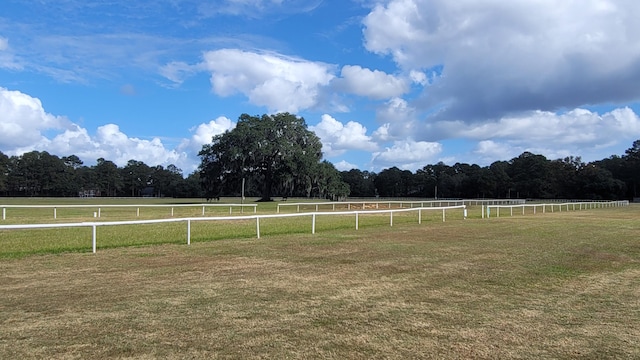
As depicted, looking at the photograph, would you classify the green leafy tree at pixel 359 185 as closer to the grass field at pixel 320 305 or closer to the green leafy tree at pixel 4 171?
the green leafy tree at pixel 4 171

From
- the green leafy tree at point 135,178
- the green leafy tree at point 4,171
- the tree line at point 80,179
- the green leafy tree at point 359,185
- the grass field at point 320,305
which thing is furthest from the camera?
the green leafy tree at point 135,178

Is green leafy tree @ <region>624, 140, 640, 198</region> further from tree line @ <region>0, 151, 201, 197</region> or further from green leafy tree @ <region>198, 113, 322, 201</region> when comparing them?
tree line @ <region>0, 151, 201, 197</region>

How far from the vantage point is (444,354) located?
16.0 feet

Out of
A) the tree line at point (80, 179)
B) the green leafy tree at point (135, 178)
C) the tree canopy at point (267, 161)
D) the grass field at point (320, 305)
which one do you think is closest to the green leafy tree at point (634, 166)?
the tree canopy at point (267, 161)

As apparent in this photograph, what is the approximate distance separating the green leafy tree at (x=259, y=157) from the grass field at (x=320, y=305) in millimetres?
56037

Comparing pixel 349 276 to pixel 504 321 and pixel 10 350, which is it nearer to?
pixel 504 321

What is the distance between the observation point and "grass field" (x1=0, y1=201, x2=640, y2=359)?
5059 millimetres

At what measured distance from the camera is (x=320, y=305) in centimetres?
690

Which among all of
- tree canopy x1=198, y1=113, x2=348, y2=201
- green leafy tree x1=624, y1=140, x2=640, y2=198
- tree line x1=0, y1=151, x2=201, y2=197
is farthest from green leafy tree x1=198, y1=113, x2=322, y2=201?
green leafy tree x1=624, y1=140, x2=640, y2=198

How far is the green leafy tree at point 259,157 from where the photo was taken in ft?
225

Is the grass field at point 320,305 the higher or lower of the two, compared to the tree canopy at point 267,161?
lower

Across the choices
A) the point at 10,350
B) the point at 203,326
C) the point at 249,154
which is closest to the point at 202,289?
the point at 203,326

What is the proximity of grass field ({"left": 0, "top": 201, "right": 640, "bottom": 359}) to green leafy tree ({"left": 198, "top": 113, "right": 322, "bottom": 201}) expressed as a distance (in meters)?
56.0

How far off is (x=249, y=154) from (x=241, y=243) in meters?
53.9
